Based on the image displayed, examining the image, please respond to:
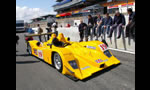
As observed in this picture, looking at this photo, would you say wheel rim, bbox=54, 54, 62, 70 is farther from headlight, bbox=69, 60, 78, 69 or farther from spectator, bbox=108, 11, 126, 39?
spectator, bbox=108, 11, 126, 39

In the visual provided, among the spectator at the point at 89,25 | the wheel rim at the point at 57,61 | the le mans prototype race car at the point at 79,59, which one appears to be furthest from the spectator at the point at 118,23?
the wheel rim at the point at 57,61

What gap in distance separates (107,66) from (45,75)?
2.08 meters

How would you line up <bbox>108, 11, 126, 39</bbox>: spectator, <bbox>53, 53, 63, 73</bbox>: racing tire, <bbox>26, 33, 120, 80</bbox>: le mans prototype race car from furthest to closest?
<bbox>108, 11, 126, 39</bbox>: spectator
<bbox>53, 53, 63, 73</bbox>: racing tire
<bbox>26, 33, 120, 80</bbox>: le mans prototype race car

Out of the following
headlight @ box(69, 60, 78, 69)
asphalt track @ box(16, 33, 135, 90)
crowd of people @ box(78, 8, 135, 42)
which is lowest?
asphalt track @ box(16, 33, 135, 90)

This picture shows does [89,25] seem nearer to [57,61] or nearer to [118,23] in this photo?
[118,23]

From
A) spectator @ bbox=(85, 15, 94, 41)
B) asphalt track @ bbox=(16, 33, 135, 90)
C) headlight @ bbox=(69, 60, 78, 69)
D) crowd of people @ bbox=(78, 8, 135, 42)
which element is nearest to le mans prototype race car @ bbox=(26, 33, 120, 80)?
headlight @ bbox=(69, 60, 78, 69)

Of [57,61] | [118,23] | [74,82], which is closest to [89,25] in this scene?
[118,23]

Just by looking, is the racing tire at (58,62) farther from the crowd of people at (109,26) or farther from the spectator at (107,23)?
the spectator at (107,23)

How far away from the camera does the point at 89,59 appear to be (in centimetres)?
420

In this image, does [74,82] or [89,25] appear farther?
[89,25]

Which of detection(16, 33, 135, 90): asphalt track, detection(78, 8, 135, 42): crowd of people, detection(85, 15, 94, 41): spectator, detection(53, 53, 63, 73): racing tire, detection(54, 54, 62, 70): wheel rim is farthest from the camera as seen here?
detection(85, 15, 94, 41): spectator
